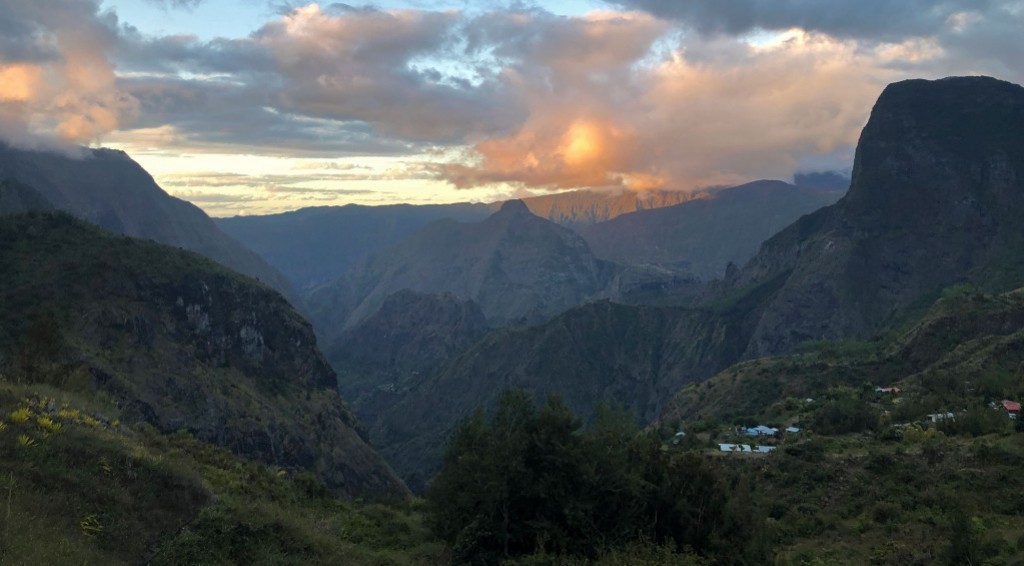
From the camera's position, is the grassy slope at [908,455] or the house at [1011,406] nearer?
the grassy slope at [908,455]

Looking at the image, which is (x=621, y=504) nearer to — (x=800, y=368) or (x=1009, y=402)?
(x=1009, y=402)

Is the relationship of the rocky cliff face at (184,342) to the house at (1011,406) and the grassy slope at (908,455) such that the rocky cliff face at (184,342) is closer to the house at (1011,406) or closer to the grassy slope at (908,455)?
the grassy slope at (908,455)

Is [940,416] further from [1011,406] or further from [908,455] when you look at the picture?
[908,455]

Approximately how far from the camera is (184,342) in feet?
384

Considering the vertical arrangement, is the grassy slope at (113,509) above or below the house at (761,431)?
above

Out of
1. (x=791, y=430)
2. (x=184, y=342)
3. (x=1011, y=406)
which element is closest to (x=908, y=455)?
(x=1011, y=406)

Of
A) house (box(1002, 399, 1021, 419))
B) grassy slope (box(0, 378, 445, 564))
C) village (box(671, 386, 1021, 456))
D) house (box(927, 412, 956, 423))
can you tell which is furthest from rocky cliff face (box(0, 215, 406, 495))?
house (box(1002, 399, 1021, 419))

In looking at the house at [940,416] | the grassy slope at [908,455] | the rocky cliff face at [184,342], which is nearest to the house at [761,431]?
the grassy slope at [908,455]

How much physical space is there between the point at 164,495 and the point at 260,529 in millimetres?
2947

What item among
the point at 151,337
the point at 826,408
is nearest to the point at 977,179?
the point at 826,408

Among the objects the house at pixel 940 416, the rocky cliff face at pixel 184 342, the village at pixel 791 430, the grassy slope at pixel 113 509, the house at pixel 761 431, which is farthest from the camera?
the rocky cliff face at pixel 184 342

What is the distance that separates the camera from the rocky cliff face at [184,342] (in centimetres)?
9544

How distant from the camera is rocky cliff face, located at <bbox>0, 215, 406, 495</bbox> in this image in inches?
3757

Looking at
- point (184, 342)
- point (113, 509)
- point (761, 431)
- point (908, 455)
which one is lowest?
point (761, 431)
